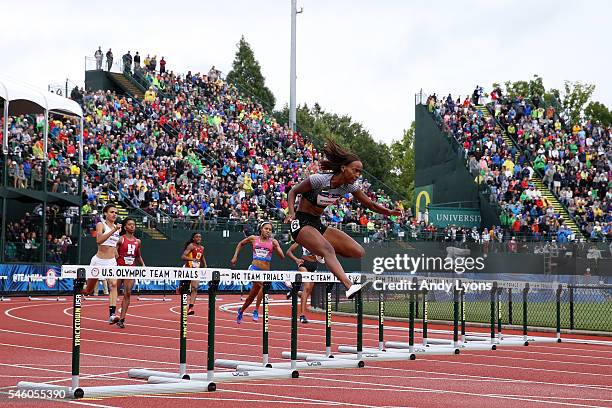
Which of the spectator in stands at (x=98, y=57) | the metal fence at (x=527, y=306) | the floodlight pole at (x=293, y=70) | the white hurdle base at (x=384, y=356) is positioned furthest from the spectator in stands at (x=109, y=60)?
the white hurdle base at (x=384, y=356)

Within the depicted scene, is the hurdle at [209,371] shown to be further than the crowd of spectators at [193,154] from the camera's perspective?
No

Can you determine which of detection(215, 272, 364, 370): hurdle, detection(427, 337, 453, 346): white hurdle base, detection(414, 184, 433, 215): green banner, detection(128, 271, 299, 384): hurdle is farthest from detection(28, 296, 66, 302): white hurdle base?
detection(414, 184, 433, 215): green banner

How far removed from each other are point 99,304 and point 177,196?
10.8 meters

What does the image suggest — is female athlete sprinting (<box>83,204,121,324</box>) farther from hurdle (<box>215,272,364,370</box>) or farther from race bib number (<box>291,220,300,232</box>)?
race bib number (<box>291,220,300,232</box>)

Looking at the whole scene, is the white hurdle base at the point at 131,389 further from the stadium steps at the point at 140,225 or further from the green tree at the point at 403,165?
the green tree at the point at 403,165

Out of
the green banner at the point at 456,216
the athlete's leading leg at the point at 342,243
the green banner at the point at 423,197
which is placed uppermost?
the green banner at the point at 423,197

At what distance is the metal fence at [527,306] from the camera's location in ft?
75.3

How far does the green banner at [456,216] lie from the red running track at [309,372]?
904 inches

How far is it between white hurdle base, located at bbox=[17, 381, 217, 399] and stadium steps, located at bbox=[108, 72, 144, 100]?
3991 centimetres

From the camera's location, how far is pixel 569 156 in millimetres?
48375

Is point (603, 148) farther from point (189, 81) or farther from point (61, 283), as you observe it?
point (61, 283)

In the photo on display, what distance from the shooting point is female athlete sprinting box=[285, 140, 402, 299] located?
10930mm

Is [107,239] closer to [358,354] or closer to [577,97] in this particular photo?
[358,354]

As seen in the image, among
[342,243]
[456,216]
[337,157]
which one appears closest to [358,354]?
[342,243]
